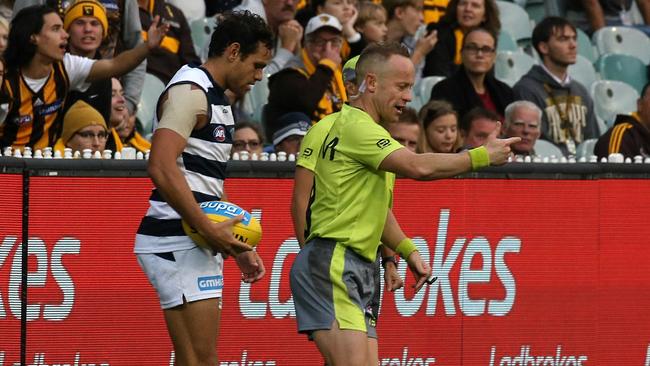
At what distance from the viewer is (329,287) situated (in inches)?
262

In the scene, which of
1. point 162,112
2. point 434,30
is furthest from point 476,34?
point 162,112

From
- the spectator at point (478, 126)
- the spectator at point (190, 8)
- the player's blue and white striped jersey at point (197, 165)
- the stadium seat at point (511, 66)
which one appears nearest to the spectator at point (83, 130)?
the player's blue and white striped jersey at point (197, 165)

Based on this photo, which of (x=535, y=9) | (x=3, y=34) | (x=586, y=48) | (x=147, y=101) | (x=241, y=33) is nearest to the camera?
(x=241, y=33)

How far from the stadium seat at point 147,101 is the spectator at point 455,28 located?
2750mm

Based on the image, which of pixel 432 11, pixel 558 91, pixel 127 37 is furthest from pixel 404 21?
pixel 127 37

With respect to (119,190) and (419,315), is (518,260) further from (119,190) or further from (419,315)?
(119,190)

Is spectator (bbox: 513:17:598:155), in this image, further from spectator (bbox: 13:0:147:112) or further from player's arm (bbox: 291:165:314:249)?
player's arm (bbox: 291:165:314:249)

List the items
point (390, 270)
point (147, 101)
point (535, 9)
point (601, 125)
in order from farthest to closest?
point (535, 9), point (601, 125), point (147, 101), point (390, 270)

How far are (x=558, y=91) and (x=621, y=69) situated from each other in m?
2.10

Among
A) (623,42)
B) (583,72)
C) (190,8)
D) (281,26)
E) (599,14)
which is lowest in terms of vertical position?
(583,72)

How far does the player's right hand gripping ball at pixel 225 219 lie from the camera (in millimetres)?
6539

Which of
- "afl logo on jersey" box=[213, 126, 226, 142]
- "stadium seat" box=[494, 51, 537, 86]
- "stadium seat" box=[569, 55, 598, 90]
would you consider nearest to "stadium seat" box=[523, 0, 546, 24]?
"stadium seat" box=[569, 55, 598, 90]

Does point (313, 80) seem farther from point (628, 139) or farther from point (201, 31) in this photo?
point (628, 139)

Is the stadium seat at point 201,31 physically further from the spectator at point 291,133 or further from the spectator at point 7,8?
the spectator at point 291,133
